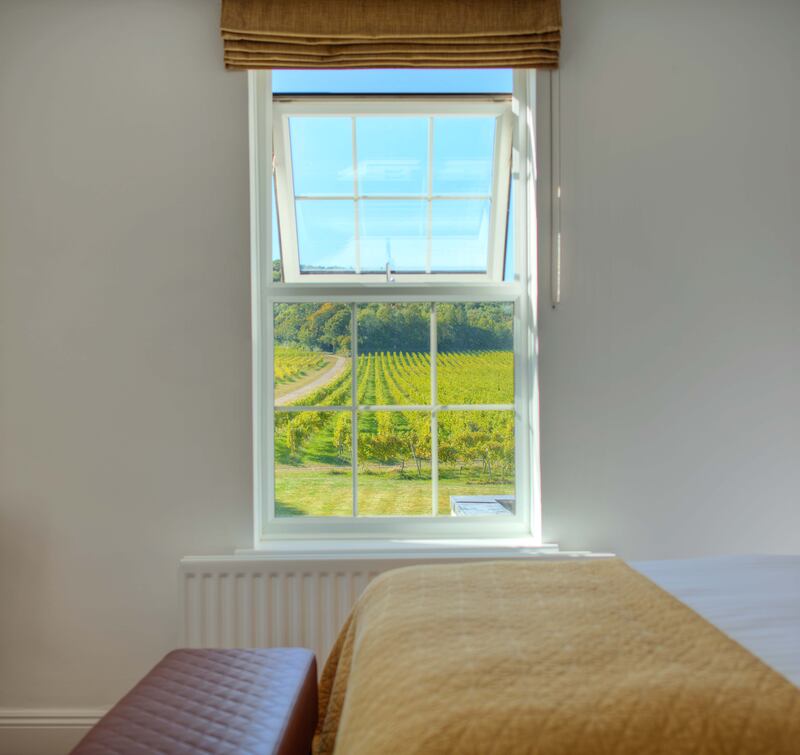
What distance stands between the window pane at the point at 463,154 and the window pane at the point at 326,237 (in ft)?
1.14

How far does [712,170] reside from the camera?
2.36 m

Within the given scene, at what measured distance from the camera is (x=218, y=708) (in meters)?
1.35

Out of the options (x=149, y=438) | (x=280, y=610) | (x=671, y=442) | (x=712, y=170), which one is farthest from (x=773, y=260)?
(x=149, y=438)

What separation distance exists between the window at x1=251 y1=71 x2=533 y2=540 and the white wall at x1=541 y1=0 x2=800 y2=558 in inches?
8.3

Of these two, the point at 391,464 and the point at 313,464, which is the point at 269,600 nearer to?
the point at 313,464

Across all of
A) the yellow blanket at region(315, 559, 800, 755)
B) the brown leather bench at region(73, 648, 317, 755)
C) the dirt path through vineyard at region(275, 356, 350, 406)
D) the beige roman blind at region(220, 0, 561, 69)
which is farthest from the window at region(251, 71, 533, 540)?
the yellow blanket at region(315, 559, 800, 755)

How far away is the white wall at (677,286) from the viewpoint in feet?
7.66

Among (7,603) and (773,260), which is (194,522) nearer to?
(7,603)

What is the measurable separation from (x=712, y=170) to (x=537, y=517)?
132cm

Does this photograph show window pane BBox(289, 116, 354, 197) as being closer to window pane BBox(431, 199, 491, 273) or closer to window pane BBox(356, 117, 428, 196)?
window pane BBox(356, 117, 428, 196)

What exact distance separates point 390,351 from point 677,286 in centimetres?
100

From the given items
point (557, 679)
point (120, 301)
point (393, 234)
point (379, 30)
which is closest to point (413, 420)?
point (393, 234)

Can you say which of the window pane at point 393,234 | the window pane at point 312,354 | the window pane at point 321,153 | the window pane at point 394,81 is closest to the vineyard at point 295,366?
the window pane at point 312,354

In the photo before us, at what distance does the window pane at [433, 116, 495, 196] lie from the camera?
8.14 feet
